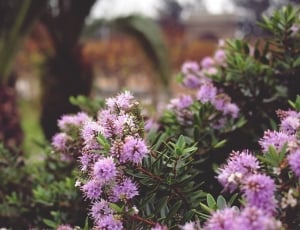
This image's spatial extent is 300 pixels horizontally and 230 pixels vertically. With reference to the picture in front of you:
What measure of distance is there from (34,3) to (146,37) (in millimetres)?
2801

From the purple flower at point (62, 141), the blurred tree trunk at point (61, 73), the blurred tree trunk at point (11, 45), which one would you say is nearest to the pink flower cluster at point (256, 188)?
the purple flower at point (62, 141)

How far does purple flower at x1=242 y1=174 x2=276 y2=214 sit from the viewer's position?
3.81 ft

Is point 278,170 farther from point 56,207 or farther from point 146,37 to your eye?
point 146,37

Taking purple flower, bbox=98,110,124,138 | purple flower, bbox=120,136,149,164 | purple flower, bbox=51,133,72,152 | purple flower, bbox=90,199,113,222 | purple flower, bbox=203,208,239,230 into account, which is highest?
purple flower, bbox=51,133,72,152

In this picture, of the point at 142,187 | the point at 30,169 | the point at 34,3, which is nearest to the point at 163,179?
the point at 142,187

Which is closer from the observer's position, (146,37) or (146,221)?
(146,221)

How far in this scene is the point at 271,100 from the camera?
228cm

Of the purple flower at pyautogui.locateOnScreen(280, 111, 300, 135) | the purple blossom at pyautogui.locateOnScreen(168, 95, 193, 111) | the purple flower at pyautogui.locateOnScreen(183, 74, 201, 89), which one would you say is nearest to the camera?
the purple flower at pyautogui.locateOnScreen(280, 111, 300, 135)

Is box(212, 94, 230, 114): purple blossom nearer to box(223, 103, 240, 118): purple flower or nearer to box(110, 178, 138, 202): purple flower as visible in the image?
box(223, 103, 240, 118): purple flower

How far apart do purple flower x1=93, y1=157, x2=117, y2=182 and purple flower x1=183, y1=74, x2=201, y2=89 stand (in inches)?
56.7

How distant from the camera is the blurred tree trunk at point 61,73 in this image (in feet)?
24.2

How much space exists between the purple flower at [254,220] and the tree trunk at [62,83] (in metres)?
6.56

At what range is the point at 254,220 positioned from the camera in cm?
110

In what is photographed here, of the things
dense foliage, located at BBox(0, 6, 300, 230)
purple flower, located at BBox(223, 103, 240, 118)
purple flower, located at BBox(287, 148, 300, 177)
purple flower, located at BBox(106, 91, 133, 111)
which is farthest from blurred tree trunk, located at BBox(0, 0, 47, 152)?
purple flower, located at BBox(287, 148, 300, 177)
